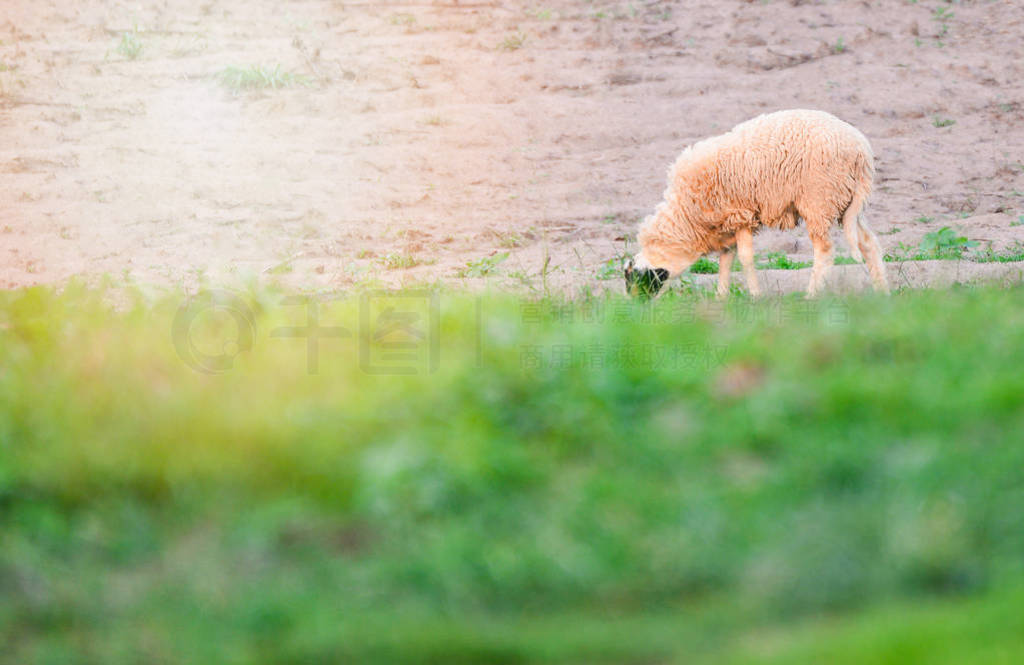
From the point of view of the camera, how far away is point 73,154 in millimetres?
11586

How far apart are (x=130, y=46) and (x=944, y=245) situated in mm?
10753

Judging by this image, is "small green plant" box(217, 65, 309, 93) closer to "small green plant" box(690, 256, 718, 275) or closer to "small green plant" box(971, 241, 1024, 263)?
"small green plant" box(690, 256, 718, 275)

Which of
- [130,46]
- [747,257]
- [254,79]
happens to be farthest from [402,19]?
[747,257]

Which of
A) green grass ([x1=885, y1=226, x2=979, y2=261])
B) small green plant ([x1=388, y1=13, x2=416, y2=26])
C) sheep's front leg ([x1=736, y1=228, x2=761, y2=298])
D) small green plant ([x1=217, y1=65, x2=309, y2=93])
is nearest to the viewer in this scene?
sheep's front leg ([x1=736, y1=228, x2=761, y2=298])

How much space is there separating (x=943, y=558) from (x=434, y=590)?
4.93ft

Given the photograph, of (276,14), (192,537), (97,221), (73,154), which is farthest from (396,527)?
(276,14)

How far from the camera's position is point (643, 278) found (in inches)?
339

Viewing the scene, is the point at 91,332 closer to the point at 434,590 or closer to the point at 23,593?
the point at 23,593

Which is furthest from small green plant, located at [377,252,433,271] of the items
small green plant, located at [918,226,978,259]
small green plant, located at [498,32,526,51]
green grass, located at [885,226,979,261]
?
small green plant, located at [498,32,526,51]

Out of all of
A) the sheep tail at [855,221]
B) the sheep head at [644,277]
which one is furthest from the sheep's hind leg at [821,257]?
the sheep head at [644,277]

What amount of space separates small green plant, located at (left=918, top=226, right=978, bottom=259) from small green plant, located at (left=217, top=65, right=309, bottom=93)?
8076mm

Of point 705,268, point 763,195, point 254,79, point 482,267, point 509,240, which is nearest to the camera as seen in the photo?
point 763,195

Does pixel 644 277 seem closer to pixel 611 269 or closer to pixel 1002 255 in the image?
pixel 611 269

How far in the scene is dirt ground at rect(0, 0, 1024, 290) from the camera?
9.77m
